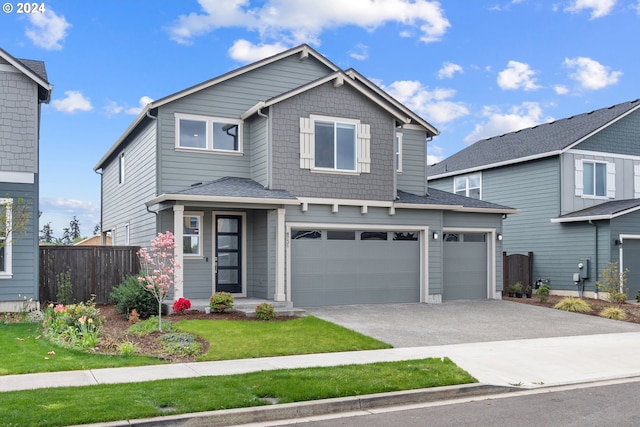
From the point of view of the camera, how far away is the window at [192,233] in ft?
57.2

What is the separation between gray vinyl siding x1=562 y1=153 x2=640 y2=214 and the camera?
79.5 feet

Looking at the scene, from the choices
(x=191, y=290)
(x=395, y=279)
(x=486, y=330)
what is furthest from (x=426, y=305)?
(x=191, y=290)

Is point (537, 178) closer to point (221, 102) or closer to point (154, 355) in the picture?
point (221, 102)

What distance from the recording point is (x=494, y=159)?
27.6 metres

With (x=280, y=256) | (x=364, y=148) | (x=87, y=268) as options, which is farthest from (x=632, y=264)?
(x=87, y=268)

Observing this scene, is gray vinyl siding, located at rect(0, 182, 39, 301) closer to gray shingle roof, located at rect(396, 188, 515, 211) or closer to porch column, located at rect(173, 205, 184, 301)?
porch column, located at rect(173, 205, 184, 301)

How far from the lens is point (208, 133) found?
18.2 m

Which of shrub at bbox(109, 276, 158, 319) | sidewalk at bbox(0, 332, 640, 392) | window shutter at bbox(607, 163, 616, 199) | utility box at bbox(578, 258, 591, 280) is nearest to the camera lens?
sidewalk at bbox(0, 332, 640, 392)

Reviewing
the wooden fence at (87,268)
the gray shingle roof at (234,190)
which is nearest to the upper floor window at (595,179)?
the gray shingle roof at (234,190)

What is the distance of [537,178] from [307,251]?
12.2 m

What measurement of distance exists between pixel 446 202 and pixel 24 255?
475 inches

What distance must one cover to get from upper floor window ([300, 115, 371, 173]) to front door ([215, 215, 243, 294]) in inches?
107

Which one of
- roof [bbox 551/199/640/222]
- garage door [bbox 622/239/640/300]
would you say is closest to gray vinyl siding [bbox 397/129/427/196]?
roof [bbox 551/199/640/222]

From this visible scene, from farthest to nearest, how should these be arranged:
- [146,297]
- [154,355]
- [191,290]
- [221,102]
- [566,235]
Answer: [566,235] < [221,102] < [191,290] < [146,297] < [154,355]
